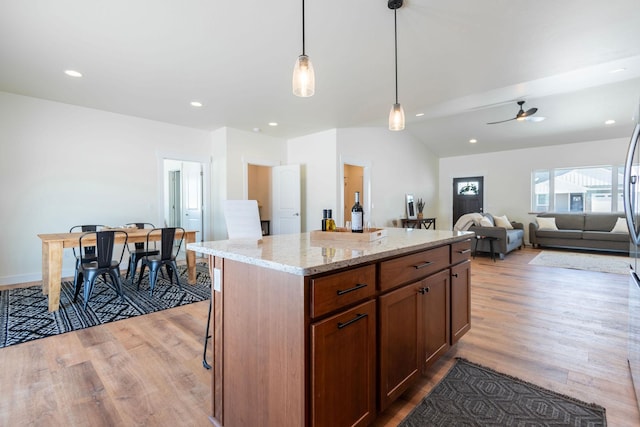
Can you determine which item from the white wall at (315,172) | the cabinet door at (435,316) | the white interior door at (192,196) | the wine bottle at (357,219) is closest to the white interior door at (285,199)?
the white wall at (315,172)

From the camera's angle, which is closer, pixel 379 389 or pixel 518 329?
pixel 379 389

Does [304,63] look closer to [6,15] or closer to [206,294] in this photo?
[6,15]

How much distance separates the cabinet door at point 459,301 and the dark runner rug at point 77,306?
2690 millimetres

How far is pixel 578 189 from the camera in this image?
753 centimetres

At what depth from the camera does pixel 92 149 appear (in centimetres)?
469

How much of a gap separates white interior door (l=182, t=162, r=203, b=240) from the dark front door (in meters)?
7.34

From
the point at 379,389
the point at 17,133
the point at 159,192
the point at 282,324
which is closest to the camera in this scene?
the point at 282,324

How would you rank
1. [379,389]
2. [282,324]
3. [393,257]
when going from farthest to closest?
1. [393,257]
2. [379,389]
3. [282,324]

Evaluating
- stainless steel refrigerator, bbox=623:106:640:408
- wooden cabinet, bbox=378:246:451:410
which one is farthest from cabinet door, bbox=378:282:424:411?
stainless steel refrigerator, bbox=623:106:640:408

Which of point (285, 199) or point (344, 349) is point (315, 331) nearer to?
point (344, 349)

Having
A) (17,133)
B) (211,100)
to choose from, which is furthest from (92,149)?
(211,100)

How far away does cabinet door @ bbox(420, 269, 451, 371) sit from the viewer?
5.90ft

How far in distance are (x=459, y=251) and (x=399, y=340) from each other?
3.21 ft

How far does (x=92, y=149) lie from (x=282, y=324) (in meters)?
5.10
